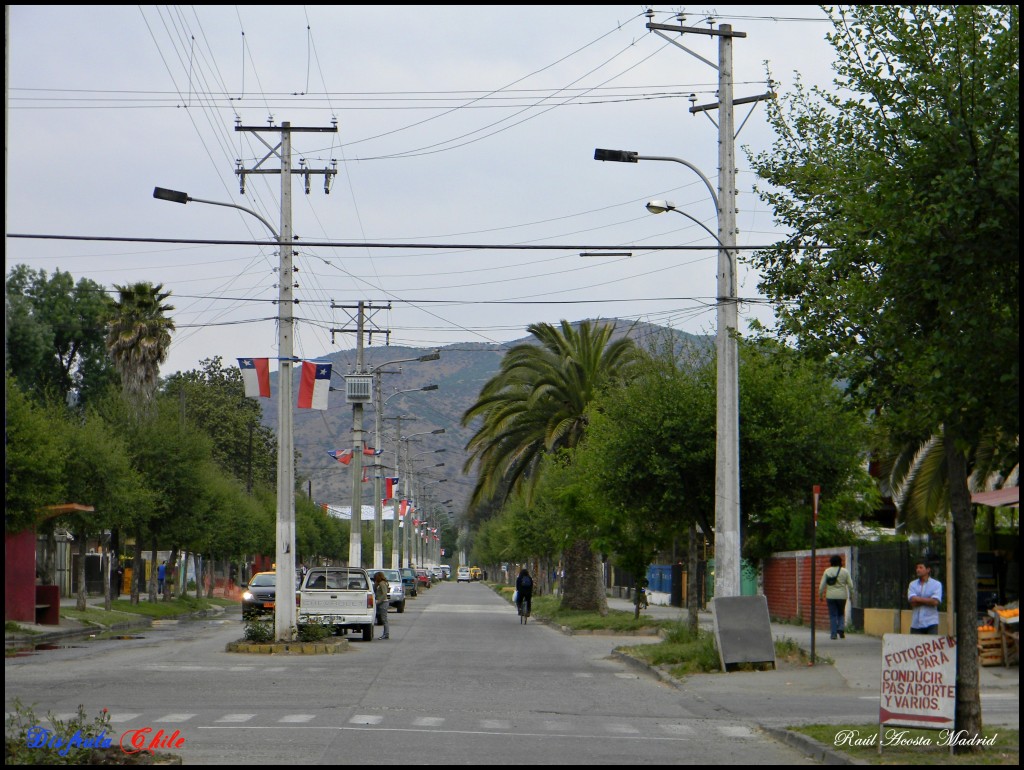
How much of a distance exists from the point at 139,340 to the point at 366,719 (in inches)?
1886

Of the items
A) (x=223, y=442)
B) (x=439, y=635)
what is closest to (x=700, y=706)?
(x=439, y=635)

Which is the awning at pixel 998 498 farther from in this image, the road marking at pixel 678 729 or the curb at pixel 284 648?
→ the curb at pixel 284 648

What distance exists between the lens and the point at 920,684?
1202 centimetres

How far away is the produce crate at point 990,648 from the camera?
21359 mm

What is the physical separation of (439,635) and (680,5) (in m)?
19.8

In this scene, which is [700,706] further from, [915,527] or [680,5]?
[915,527]

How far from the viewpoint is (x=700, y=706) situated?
57.4 ft

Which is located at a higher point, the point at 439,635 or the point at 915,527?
the point at 915,527

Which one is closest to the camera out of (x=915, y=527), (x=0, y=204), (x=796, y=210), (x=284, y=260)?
(x=0, y=204)

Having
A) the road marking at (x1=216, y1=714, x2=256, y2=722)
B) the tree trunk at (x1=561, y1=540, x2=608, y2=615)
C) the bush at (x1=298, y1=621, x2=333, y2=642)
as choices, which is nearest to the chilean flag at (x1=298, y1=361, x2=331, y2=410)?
the bush at (x1=298, y1=621, x2=333, y2=642)

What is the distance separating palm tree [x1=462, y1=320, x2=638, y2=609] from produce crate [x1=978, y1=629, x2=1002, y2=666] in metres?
18.5

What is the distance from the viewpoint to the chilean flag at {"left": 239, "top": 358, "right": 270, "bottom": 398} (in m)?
28.5

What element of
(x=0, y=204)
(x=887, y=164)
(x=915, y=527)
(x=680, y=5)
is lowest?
(x=915, y=527)

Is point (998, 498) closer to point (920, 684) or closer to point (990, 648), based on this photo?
point (990, 648)
